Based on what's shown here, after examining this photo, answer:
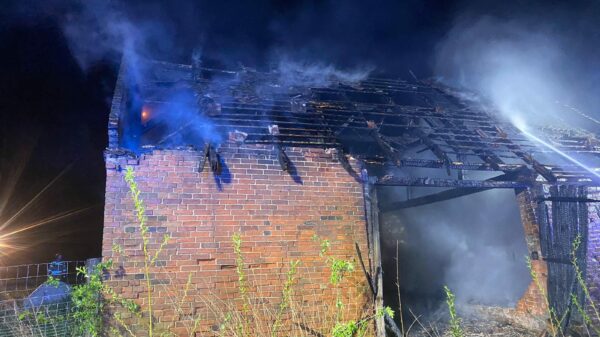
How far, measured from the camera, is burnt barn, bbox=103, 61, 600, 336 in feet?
13.3

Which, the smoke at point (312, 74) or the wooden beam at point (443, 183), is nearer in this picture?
→ the wooden beam at point (443, 183)

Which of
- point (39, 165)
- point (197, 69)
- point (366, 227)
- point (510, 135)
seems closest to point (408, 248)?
point (510, 135)

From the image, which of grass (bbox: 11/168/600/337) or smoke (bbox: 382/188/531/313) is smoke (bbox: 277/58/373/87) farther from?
grass (bbox: 11/168/600/337)

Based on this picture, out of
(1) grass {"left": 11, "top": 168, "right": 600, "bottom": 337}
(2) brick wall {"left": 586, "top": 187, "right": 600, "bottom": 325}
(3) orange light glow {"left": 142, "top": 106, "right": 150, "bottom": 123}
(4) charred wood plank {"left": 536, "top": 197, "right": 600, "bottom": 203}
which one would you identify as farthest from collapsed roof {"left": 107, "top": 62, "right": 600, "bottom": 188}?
(1) grass {"left": 11, "top": 168, "right": 600, "bottom": 337}

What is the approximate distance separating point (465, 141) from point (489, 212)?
3592 mm

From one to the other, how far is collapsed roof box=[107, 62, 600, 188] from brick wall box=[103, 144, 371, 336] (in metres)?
0.39

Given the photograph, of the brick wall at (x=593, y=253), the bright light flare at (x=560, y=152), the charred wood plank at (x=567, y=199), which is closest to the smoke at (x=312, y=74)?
the bright light flare at (x=560, y=152)

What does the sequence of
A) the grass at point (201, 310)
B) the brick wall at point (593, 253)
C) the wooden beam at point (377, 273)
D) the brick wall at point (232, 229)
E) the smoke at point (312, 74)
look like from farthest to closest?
the smoke at point (312, 74) → the brick wall at point (593, 253) → the wooden beam at point (377, 273) → the brick wall at point (232, 229) → the grass at point (201, 310)

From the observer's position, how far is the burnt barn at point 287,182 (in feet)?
13.3

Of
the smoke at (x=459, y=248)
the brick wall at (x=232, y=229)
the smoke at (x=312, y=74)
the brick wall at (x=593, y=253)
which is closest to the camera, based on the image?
the brick wall at (x=232, y=229)

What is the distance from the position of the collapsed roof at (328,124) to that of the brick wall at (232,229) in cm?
39

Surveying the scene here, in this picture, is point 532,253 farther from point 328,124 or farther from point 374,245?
point 328,124

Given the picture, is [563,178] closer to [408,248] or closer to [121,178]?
[408,248]

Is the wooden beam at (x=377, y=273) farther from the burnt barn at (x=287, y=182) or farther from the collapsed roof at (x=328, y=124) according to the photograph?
the collapsed roof at (x=328, y=124)
